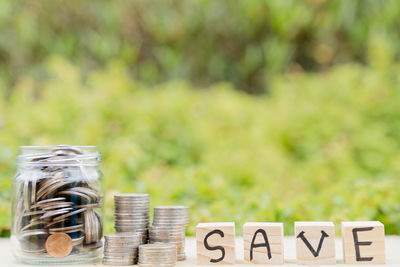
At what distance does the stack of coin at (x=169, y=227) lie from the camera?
885mm

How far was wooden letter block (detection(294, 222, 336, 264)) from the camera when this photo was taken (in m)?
0.86

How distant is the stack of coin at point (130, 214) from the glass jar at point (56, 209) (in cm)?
4

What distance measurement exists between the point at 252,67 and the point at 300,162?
4.83ft

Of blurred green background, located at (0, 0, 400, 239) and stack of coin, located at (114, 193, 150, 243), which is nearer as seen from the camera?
stack of coin, located at (114, 193, 150, 243)

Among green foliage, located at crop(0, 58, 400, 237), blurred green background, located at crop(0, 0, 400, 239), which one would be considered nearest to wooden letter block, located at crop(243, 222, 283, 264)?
blurred green background, located at crop(0, 0, 400, 239)

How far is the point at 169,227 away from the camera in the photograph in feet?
2.91

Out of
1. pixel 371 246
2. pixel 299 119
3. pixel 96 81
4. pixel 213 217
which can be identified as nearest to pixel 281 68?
pixel 299 119

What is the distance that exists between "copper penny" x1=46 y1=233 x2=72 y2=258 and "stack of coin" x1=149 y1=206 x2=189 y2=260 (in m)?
0.15

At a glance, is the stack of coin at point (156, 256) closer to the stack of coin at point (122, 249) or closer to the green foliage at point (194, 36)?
the stack of coin at point (122, 249)

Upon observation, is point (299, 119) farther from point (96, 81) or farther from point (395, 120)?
point (96, 81)

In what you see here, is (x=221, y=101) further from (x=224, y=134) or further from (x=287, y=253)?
(x=287, y=253)

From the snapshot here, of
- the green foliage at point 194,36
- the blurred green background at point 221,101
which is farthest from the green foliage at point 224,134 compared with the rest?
the green foliage at point 194,36

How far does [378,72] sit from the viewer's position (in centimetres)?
320

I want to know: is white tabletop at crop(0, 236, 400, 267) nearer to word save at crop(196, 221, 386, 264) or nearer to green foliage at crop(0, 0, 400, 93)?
word save at crop(196, 221, 386, 264)
